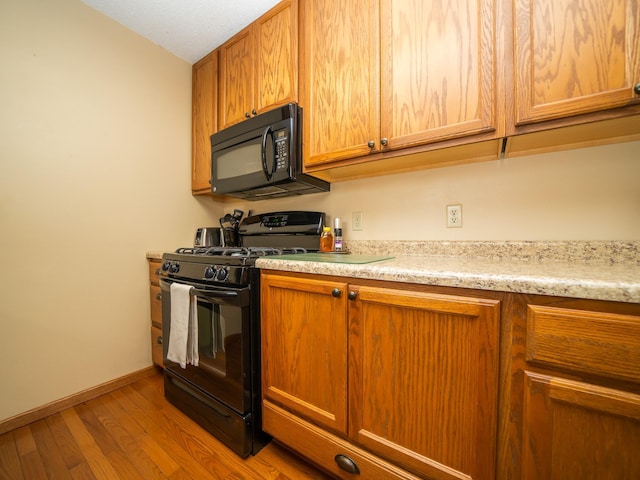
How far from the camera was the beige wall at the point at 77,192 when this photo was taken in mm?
1315

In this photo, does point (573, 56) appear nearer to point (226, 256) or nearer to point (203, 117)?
point (226, 256)

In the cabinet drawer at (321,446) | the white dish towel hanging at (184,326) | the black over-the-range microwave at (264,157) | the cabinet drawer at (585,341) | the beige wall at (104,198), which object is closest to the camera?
the cabinet drawer at (585,341)

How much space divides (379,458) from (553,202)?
4.05ft

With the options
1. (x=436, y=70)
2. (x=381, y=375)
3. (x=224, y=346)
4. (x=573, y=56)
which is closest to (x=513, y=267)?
(x=381, y=375)

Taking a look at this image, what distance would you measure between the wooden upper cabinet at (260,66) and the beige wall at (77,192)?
0.56 meters

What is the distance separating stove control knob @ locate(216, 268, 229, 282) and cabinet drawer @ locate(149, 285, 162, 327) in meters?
0.93

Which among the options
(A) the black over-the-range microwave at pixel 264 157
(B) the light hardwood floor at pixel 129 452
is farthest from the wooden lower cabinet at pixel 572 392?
(A) the black over-the-range microwave at pixel 264 157

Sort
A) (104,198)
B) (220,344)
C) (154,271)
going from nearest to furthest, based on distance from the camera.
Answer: (220,344) → (104,198) → (154,271)

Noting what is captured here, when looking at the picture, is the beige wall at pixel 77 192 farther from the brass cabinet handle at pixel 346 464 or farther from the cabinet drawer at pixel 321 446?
the brass cabinet handle at pixel 346 464

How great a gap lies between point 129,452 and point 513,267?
1.78 meters

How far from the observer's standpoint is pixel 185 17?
62.5 inches

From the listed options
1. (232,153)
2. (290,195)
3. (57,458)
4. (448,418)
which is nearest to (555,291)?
(448,418)

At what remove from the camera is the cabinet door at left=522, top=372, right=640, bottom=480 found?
0.55 meters

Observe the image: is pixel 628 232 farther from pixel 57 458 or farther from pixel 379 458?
pixel 57 458
